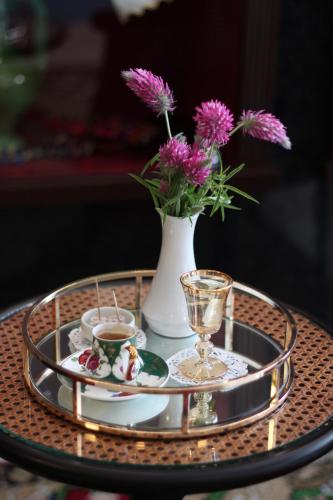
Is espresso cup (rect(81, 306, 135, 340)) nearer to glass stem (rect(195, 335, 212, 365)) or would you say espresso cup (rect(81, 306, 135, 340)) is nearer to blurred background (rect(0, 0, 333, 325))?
glass stem (rect(195, 335, 212, 365))

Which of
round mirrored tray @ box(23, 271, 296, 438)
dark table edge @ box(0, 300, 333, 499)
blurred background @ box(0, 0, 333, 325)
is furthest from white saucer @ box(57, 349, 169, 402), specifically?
blurred background @ box(0, 0, 333, 325)

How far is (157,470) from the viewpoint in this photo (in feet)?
2.76

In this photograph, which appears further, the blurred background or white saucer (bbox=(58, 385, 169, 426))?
the blurred background

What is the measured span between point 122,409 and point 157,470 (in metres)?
0.13

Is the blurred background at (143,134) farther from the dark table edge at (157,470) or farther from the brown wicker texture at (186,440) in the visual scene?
the dark table edge at (157,470)

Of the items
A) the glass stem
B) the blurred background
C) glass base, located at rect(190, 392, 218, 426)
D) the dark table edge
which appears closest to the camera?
the dark table edge

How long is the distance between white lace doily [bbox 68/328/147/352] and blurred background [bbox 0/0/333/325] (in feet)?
2.83

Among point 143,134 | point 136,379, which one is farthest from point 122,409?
point 143,134

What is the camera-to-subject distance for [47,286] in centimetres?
209

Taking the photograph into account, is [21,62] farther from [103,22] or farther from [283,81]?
[283,81]

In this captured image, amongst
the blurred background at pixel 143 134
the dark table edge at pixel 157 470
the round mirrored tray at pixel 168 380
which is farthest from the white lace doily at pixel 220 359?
the blurred background at pixel 143 134

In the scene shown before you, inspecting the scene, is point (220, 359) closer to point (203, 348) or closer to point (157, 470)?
point (203, 348)

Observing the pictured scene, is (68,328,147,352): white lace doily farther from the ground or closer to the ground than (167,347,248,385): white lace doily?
farther from the ground

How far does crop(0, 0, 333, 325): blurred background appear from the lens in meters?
1.96
